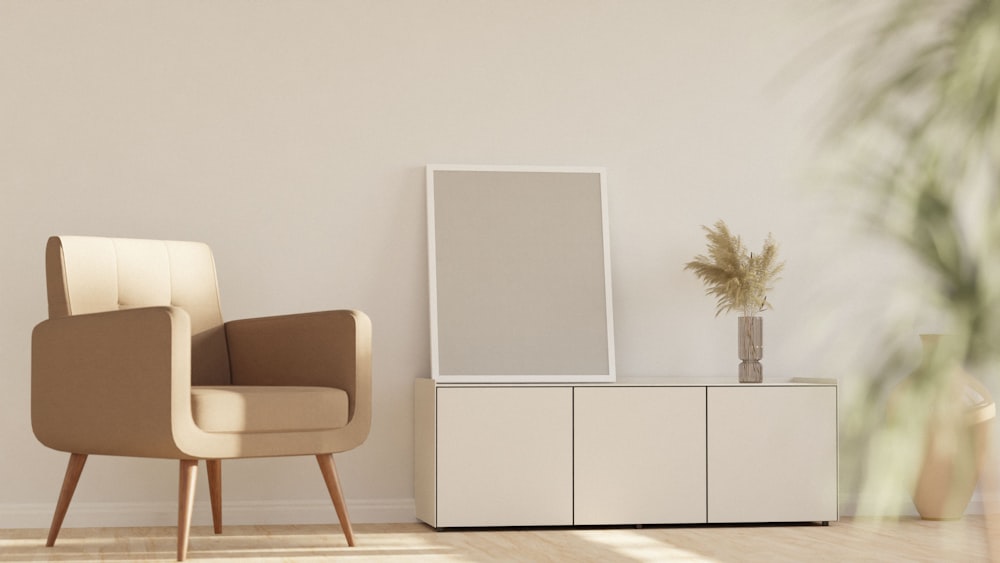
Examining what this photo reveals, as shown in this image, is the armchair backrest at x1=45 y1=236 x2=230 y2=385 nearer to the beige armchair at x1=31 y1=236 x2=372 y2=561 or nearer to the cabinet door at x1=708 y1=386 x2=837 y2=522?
the beige armchair at x1=31 y1=236 x2=372 y2=561

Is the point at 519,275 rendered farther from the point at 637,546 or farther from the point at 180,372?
the point at 180,372

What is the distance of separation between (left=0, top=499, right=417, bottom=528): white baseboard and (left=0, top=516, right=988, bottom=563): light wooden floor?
8 cm

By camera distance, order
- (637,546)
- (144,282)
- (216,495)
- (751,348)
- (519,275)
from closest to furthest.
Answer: (637,546) → (144,282) → (216,495) → (751,348) → (519,275)

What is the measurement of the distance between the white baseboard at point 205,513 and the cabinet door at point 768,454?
122 centimetres

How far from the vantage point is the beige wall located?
4.09 m

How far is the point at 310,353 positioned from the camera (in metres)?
3.62

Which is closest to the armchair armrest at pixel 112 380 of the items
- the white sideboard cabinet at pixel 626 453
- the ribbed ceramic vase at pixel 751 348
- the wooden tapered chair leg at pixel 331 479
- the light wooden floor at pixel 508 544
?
the light wooden floor at pixel 508 544

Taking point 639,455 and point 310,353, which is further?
point 639,455

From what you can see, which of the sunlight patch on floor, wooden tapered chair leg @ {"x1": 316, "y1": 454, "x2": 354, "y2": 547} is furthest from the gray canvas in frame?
wooden tapered chair leg @ {"x1": 316, "y1": 454, "x2": 354, "y2": 547}

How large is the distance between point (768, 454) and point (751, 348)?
42cm

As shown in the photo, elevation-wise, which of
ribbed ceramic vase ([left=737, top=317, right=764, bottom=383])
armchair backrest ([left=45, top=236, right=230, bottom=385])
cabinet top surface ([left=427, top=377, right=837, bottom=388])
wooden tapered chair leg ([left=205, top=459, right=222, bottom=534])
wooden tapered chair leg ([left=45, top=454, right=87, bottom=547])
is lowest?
wooden tapered chair leg ([left=205, top=459, right=222, bottom=534])

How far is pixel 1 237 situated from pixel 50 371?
35.7 inches

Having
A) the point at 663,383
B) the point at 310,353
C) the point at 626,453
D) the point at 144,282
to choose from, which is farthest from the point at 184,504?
the point at 663,383

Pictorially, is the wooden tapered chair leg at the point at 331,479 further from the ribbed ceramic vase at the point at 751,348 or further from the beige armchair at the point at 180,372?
the ribbed ceramic vase at the point at 751,348
